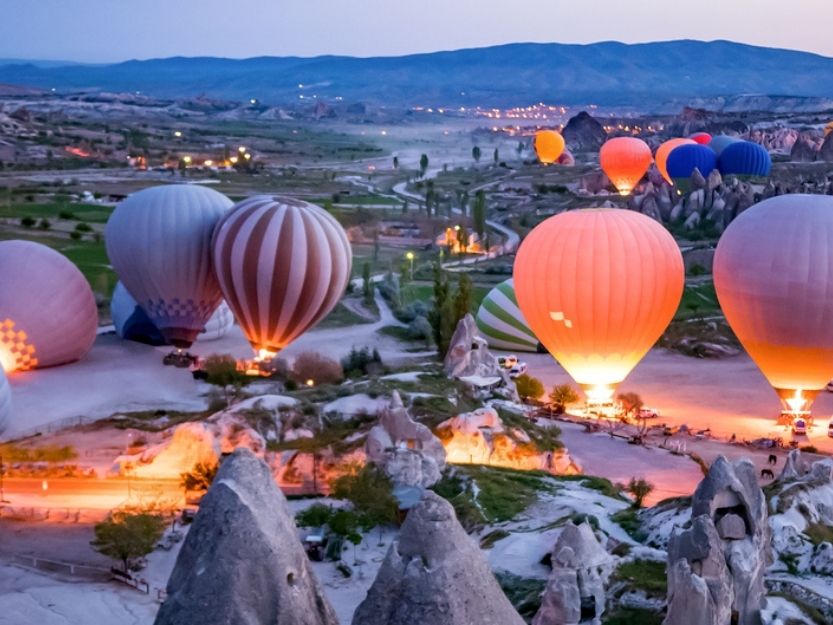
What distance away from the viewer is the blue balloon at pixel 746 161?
6500 cm

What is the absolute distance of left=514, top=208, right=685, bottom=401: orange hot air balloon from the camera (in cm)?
2553

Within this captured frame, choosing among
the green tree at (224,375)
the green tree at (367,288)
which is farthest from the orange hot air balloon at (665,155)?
the green tree at (224,375)

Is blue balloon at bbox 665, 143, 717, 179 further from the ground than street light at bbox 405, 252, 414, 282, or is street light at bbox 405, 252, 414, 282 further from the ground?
blue balloon at bbox 665, 143, 717, 179

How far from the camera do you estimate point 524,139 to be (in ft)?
463

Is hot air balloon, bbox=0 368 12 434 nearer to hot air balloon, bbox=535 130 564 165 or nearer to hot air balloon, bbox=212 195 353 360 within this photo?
hot air balloon, bbox=212 195 353 360

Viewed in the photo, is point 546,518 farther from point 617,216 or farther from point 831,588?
point 617,216

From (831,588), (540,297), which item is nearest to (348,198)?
(540,297)

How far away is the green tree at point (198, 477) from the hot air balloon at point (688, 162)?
47.3 metres

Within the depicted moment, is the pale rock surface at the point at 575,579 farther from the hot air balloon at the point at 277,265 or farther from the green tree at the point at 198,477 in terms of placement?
the hot air balloon at the point at 277,265

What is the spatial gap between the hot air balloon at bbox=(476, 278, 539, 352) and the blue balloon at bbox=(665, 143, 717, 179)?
105 feet

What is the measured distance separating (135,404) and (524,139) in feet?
388

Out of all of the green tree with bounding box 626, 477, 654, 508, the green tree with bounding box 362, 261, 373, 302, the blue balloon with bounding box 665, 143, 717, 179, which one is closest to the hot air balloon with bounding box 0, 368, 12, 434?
the green tree with bounding box 626, 477, 654, 508

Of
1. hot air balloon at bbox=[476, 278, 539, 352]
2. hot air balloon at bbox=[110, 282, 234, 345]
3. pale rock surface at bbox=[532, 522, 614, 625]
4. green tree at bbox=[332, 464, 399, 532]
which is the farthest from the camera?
hot air balloon at bbox=[476, 278, 539, 352]

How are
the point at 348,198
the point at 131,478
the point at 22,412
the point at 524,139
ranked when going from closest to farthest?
the point at 131,478
the point at 22,412
the point at 348,198
the point at 524,139
